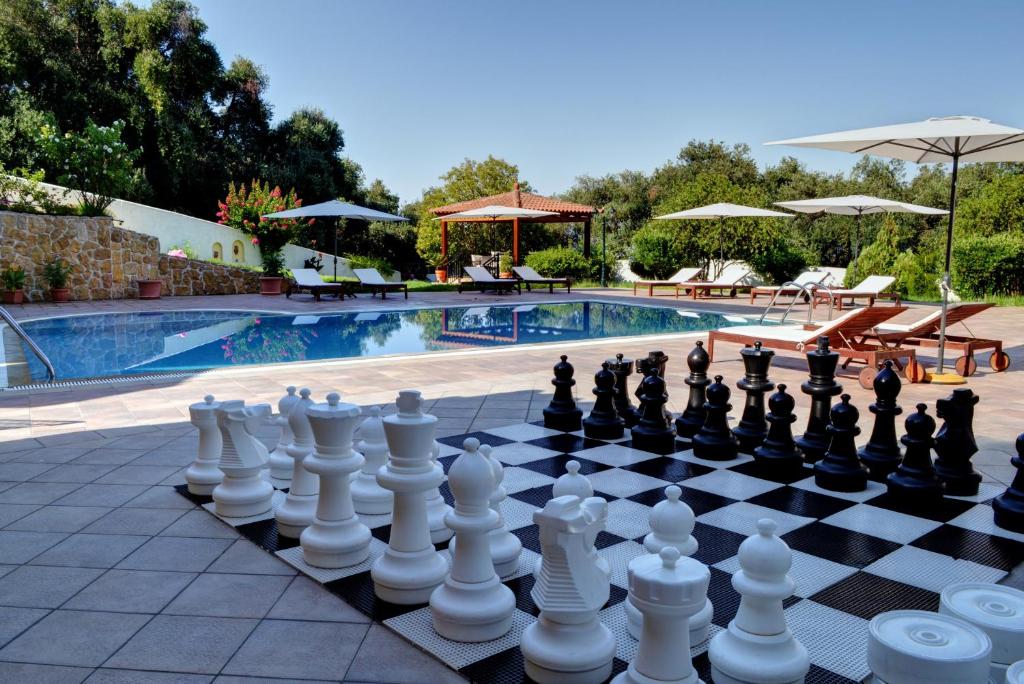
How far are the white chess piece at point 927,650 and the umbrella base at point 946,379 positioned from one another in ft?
17.3

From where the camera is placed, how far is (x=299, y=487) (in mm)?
2643

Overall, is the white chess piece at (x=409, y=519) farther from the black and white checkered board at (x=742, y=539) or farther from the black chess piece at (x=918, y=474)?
the black chess piece at (x=918, y=474)

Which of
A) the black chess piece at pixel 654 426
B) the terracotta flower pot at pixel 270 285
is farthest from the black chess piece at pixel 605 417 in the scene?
the terracotta flower pot at pixel 270 285

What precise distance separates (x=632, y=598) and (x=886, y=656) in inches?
19.2

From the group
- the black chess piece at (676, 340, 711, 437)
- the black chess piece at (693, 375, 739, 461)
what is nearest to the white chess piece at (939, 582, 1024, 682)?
the black chess piece at (693, 375, 739, 461)

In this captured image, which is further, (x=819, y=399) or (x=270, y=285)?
(x=270, y=285)

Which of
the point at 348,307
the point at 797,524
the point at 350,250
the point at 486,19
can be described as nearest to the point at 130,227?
the point at 348,307

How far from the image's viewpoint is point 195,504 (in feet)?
9.64

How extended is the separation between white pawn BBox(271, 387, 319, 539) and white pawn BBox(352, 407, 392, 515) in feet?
0.57

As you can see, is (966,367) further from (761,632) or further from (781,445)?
(761,632)

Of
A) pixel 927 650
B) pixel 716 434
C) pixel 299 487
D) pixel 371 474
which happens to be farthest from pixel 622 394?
pixel 927 650

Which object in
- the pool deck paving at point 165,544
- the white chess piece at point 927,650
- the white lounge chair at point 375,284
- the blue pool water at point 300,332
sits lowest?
the blue pool water at point 300,332

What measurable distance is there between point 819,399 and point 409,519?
220 cm

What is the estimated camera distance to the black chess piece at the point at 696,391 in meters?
3.69
